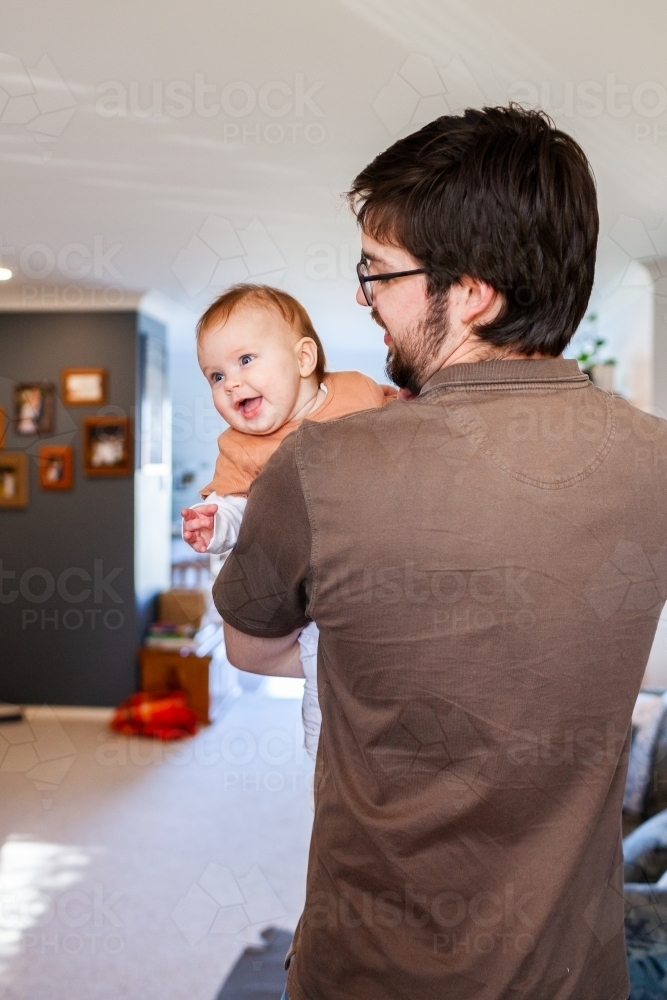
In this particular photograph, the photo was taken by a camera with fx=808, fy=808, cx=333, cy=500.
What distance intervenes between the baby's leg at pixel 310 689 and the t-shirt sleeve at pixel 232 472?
0.72 ft

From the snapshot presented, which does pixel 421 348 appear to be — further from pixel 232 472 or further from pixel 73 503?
pixel 73 503

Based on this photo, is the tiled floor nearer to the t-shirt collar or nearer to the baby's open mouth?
the baby's open mouth

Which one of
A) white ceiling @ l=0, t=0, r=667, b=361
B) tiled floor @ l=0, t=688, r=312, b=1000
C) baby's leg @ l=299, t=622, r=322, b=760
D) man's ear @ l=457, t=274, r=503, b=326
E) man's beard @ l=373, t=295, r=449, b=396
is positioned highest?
white ceiling @ l=0, t=0, r=667, b=361

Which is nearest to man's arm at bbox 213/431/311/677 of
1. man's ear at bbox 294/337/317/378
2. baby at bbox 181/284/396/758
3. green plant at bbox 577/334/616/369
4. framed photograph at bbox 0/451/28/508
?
baby at bbox 181/284/396/758

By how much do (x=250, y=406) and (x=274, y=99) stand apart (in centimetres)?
147

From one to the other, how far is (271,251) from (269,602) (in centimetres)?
318

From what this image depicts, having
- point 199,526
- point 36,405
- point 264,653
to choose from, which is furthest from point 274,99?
point 36,405

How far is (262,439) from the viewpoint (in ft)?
3.67

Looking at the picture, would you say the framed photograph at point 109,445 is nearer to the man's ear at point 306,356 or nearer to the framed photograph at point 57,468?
the framed photograph at point 57,468

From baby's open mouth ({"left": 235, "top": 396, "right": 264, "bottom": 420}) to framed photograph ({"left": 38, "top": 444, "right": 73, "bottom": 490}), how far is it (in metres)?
4.05

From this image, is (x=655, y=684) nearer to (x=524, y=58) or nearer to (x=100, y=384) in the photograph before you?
(x=524, y=58)

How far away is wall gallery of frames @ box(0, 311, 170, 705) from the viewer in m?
4.84

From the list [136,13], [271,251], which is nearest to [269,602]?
[136,13]

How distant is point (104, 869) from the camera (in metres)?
3.14
